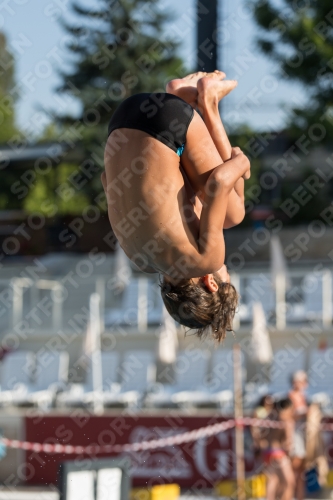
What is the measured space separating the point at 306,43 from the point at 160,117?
13028mm

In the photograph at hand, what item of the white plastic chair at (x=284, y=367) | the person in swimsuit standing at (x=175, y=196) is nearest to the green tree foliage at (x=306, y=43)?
the white plastic chair at (x=284, y=367)

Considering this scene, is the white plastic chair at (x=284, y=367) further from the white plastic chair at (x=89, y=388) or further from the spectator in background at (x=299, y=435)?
Result: the white plastic chair at (x=89, y=388)

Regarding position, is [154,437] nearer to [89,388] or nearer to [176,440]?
[176,440]

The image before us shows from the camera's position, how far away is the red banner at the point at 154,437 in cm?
942

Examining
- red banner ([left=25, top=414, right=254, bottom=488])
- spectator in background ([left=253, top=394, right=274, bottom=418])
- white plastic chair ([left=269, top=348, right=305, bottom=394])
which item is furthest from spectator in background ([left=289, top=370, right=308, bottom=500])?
white plastic chair ([left=269, top=348, right=305, bottom=394])

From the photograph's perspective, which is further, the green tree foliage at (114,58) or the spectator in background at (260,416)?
the green tree foliage at (114,58)

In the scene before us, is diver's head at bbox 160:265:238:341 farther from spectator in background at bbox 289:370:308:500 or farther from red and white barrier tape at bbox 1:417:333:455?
spectator in background at bbox 289:370:308:500

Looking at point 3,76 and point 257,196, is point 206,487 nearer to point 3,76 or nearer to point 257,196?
point 257,196

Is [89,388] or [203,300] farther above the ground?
[203,300]

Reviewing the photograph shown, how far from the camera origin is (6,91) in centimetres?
2761

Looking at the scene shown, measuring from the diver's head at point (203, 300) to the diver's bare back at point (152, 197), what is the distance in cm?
12

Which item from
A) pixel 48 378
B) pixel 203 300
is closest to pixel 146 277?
pixel 48 378

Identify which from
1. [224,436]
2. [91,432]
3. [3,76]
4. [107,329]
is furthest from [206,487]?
[3,76]

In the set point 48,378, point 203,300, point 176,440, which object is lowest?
point 48,378
